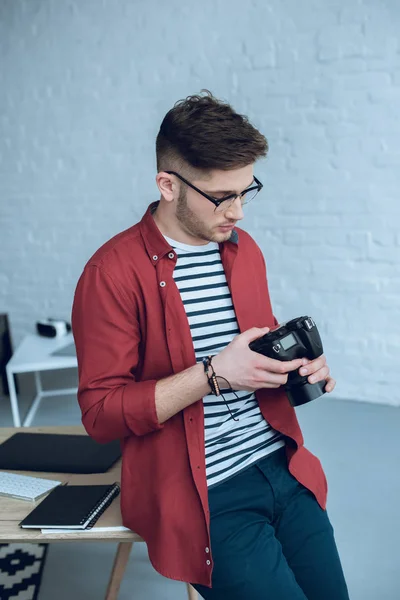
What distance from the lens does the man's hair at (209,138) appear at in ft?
3.84

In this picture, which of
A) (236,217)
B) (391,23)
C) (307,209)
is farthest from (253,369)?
(391,23)

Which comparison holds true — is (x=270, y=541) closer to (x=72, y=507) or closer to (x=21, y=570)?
(x=72, y=507)

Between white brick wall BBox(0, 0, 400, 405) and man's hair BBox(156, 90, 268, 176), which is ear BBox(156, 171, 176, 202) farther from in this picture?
white brick wall BBox(0, 0, 400, 405)

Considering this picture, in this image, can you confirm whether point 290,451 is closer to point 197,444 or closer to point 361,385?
point 197,444

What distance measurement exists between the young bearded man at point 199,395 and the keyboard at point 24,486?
9.8 inches

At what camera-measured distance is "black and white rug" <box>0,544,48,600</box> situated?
6.03 feet

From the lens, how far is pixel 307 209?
311 cm

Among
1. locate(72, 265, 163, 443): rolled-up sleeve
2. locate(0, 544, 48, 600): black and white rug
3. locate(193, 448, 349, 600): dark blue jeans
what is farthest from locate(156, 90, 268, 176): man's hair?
locate(0, 544, 48, 600): black and white rug

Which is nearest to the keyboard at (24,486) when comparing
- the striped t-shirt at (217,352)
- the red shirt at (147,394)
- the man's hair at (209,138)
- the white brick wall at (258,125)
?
the red shirt at (147,394)

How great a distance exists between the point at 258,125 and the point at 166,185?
2.02 metres

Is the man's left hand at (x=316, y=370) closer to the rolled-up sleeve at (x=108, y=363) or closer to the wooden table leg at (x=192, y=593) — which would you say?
the rolled-up sleeve at (x=108, y=363)

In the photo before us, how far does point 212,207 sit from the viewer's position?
1.23 metres

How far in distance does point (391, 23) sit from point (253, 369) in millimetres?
2286

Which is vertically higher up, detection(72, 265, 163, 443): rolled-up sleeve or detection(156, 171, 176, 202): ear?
detection(156, 171, 176, 202): ear
